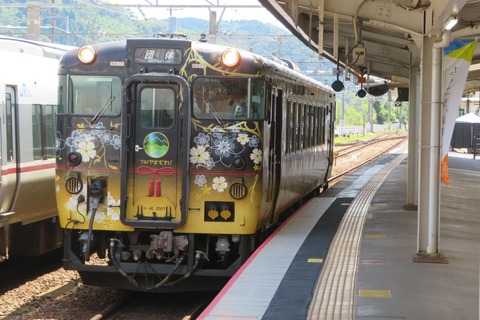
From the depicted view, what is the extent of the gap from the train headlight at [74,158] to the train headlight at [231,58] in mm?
1982

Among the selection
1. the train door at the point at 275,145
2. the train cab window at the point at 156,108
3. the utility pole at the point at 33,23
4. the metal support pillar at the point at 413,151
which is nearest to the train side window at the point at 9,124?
the train cab window at the point at 156,108

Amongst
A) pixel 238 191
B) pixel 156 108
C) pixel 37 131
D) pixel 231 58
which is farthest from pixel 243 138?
pixel 37 131

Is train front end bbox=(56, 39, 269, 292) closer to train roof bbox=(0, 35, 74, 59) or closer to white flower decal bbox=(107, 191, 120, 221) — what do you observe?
white flower decal bbox=(107, 191, 120, 221)

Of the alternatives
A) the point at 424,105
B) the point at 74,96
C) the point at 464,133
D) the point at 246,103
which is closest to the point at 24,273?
the point at 74,96

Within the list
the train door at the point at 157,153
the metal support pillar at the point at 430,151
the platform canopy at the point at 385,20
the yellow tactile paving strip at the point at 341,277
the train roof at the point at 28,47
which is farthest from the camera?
the train roof at the point at 28,47

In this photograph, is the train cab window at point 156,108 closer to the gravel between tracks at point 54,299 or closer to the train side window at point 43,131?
the gravel between tracks at point 54,299

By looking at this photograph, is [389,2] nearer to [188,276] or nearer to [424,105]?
[424,105]

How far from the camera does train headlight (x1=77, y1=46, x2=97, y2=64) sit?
9672 millimetres

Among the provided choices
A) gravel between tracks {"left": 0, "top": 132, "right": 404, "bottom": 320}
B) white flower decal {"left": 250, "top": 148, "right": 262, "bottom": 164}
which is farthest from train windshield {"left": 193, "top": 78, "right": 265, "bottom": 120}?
gravel between tracks {"left": 0, "top": 132, "right": 404, "bottom": 320}

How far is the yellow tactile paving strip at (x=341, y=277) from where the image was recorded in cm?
750

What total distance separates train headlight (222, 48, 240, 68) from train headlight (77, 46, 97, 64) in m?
1.50

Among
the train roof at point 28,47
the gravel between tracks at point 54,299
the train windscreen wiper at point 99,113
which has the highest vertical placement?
the train roof at point 28,47

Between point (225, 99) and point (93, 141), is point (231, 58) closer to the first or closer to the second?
point (225, 99)

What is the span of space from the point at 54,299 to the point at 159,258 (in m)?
1.64
